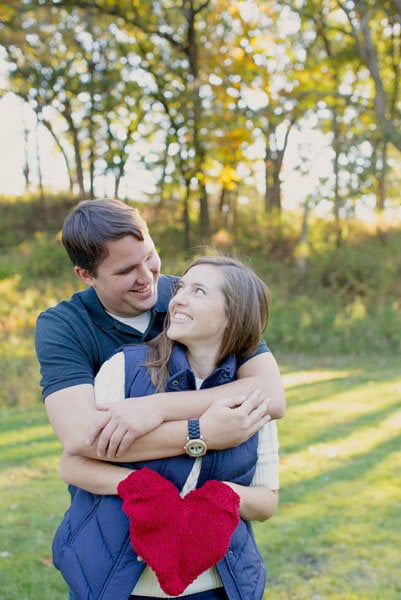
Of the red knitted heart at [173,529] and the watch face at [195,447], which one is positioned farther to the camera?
the watch face at [195,447]

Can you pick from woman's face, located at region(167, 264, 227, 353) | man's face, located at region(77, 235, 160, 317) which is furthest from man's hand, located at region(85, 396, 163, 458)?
man's face, located at region(77, 235, 160, 317)

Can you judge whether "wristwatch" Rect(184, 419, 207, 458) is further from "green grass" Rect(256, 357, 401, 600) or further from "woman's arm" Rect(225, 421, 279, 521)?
"green grass" Rect(256, 357, 401, 600)

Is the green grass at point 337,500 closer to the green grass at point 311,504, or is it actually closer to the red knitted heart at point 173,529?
the green grass at point 311,504

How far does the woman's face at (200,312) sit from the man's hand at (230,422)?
0.70ft

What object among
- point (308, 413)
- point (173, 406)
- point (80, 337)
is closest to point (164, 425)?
point (173, 406)

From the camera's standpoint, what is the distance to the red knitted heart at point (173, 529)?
6.47ft

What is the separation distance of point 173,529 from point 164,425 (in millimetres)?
299

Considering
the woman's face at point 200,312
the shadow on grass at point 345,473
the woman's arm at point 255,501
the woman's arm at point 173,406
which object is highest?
the woman's face at point 200,312

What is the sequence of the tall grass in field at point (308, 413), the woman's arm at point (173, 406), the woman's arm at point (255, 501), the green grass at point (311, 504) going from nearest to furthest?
the woman's arm at point (173, 406) < the woman's arm at point (255, 501) < the green grass at point (311, 504) < the tall grass in field at point (308, 413)

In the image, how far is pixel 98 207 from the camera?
2.59 metres

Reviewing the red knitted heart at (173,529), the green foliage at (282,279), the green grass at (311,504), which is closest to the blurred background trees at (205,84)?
the green foliage at (282,279)

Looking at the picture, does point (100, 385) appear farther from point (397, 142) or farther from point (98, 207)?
point (397, 142)

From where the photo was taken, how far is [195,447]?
83.4 inches

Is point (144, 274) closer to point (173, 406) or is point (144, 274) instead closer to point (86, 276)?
point (86, 276)
